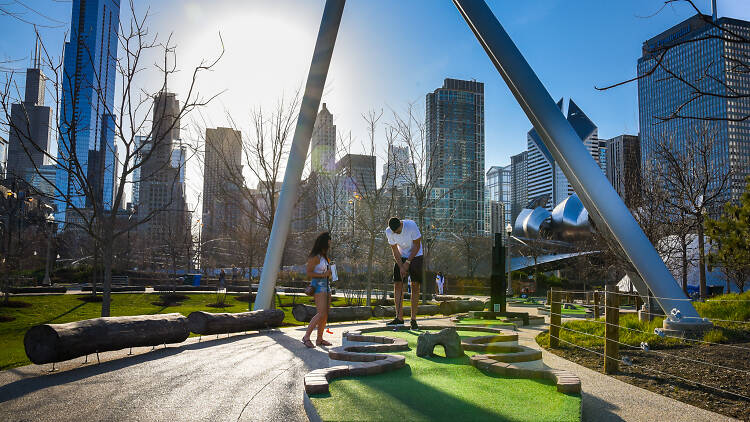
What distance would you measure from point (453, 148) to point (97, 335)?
2449cm

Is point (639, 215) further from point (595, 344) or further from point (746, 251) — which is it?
point (595, 344)

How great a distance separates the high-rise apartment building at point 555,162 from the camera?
95250 mm

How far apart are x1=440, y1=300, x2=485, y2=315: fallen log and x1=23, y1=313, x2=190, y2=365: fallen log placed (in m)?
11.8

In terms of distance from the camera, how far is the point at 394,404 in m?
3.73

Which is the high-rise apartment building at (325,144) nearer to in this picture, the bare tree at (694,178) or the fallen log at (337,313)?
the fallen log at (337,313)

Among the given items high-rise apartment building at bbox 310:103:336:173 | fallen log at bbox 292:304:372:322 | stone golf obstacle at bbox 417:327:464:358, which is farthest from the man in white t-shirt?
high-rise apartment building at bbox 310:103:336:173

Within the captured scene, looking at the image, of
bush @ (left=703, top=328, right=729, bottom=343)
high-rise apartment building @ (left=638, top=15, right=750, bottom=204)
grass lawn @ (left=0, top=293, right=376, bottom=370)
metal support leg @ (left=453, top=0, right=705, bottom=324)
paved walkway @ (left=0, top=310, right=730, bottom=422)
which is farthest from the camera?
metal support leg @ (left=453, top=0, right=705, bottom=324)

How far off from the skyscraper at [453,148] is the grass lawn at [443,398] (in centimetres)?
1519

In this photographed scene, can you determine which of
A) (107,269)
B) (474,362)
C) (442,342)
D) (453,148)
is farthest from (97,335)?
(453,148)

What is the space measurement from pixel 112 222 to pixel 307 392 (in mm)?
6186

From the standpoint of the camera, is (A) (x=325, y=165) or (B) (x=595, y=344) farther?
(A) (x=325, y=165)

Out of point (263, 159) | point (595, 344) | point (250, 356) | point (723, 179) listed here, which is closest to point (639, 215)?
point (723, 179)

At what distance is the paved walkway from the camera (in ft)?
13.4

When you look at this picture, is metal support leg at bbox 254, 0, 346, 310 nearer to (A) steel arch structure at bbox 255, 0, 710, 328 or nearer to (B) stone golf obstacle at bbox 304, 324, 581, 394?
(A) steel arch structure at bbox 255, 0, 710, 328
